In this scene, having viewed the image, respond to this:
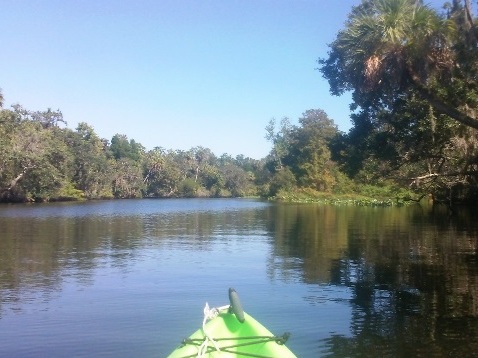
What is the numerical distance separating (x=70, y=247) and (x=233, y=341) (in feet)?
56.3

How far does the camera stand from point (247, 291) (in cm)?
1407

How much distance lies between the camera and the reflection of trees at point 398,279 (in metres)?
9.61

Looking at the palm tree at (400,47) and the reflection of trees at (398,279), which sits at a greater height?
the palm tree at (400,47)

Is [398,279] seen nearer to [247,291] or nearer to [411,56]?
[247,291]

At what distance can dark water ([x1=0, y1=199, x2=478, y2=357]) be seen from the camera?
966 centimetres

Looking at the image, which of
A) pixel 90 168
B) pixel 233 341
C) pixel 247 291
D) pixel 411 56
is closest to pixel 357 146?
pixel 411 56

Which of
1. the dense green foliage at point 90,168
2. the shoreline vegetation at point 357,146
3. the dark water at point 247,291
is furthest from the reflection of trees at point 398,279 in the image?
the dense green foliage at point 90,168

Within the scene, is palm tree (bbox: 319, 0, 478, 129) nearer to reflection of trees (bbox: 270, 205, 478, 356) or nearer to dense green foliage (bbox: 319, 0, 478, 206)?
dense green foliage (bbox: 319, 0, 478, 206)

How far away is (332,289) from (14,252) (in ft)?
37.2

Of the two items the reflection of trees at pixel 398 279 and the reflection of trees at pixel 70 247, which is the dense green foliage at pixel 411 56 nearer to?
the reflection of trees at pixel 398 279

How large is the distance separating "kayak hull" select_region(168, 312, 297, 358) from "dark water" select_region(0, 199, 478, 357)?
2.85m

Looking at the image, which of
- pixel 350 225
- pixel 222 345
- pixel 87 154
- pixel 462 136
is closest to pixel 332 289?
pixel 222 345

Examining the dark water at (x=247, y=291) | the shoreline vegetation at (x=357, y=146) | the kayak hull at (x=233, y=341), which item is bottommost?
the dark water at (x=247, y=291)

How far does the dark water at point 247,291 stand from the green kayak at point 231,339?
2822 mm
